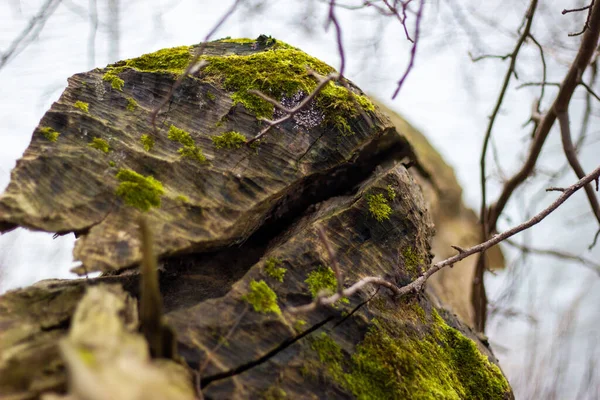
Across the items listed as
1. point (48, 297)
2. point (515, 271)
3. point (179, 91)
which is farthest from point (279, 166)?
point (515, 271)

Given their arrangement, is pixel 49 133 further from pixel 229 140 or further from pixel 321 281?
pixel 321 281

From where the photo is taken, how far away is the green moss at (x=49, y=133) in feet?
5.69

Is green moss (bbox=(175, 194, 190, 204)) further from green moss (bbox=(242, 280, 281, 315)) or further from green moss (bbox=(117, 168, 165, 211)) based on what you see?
green moss (bbox=(242, 280, 281, 315))

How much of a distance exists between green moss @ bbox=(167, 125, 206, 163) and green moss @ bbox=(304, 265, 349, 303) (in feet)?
2.35

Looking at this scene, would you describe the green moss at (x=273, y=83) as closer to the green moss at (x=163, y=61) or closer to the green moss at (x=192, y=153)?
the green moss at (x=163, y=61)

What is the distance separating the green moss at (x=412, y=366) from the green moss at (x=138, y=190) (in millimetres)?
873

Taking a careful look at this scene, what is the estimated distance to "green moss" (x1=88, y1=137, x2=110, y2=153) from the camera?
1.76m

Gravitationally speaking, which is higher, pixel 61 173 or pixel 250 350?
pixel 61 173

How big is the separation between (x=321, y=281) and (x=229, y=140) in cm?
79

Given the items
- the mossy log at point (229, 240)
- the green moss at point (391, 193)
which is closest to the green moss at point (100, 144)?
the mossy log at point (229, 240)

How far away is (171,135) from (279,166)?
524mm

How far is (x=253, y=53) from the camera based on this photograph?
91.3 inches

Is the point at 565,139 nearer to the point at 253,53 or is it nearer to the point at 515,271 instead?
the point at 515,271

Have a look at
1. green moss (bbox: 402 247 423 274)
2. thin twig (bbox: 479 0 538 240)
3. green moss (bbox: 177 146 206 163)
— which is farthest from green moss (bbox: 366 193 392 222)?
thin twig (bbox: 479 0 538 240)
